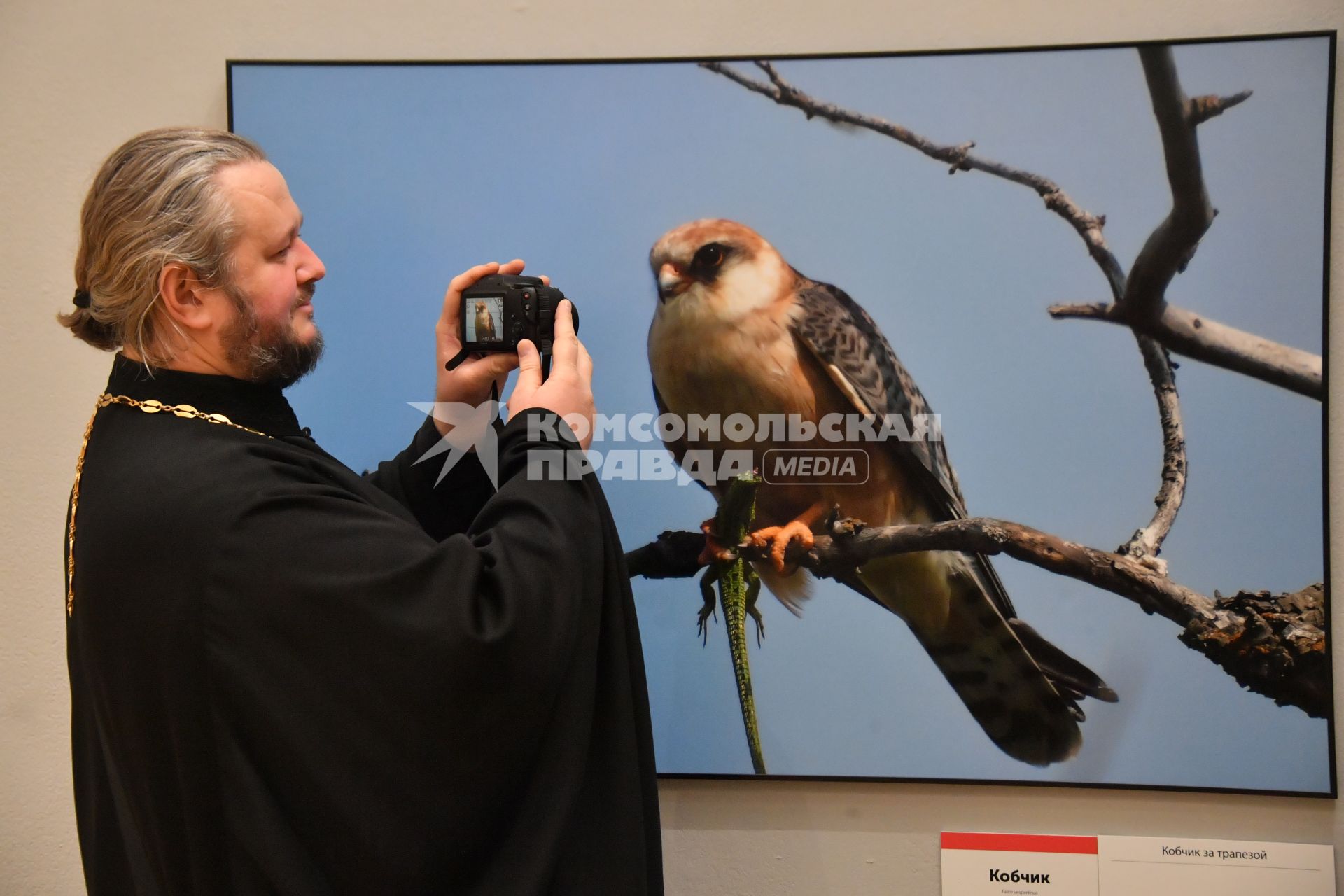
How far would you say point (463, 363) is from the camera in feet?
3.34

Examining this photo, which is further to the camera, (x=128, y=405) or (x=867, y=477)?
(x=867, y=477)

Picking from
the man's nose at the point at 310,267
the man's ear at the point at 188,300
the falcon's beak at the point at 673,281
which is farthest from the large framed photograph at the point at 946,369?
the man's ear at the point at 188,300

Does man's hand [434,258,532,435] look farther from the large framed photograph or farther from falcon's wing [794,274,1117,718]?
falcon's wing [794,274,1117,718]

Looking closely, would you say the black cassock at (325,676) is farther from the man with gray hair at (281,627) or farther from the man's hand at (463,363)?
the man's hand at (463,363)

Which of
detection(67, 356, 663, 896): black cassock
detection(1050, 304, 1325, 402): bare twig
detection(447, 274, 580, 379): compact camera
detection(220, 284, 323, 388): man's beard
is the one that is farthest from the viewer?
detection(1050, 304, 1325, 402): bare twig

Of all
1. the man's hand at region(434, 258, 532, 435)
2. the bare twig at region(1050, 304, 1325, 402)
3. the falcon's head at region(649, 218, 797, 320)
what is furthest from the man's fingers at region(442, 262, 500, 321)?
the bare twig at region(1050, 304, 1325, 402)

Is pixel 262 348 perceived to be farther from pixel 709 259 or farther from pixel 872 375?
pixel 872 375

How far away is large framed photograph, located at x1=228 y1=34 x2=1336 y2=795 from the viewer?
1086mm

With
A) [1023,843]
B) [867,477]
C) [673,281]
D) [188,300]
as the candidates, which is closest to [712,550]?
[867,477]

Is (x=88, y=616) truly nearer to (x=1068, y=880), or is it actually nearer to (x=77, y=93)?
(x=77, y=93)

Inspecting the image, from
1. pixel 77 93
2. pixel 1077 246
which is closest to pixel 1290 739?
pixel 1077 246

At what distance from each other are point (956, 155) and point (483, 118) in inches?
22.4

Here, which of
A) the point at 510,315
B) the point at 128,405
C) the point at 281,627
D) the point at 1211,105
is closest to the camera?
the point at 281,627

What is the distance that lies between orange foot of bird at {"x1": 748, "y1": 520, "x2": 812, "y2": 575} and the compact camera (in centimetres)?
34
